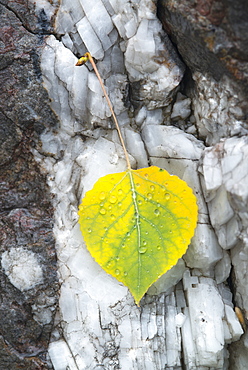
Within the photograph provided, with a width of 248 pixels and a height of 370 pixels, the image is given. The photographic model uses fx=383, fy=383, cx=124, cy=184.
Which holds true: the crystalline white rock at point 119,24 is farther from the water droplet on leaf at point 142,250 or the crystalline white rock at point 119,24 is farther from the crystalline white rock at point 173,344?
the crystalline white rock at point 173,344

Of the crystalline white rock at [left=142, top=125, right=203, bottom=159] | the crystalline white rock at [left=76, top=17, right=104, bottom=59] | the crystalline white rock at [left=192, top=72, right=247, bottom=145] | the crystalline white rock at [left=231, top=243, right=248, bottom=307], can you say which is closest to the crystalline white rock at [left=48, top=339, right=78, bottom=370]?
the crystalline white rock at [left=231, top=243, right=248, bottom=307]

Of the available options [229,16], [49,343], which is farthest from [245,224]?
[49,343]

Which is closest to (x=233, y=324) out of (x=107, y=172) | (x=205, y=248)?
(x=205, y=248)

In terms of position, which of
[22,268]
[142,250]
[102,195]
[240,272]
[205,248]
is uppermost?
[102,195]

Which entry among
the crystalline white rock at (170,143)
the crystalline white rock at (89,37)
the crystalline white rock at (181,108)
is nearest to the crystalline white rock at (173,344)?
the crystalline white rock at (170,143)

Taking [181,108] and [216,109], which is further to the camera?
[181,108]

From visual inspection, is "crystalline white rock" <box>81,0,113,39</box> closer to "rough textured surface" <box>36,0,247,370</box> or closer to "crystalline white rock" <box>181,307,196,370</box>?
"rough textured surface" <box>36,0,247,370</box>

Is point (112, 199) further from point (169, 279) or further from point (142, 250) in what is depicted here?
point (169, 279)
